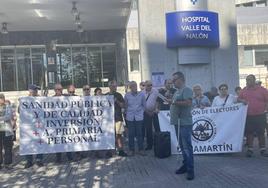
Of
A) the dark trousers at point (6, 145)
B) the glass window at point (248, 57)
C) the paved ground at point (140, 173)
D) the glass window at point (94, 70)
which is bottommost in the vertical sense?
the paved ground at point (140, 173)

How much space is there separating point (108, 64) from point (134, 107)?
1505 centimetres

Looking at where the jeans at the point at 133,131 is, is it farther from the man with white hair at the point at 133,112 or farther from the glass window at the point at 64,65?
the glass window at the point at 64,65

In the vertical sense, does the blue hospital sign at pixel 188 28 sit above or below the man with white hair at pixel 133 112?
above

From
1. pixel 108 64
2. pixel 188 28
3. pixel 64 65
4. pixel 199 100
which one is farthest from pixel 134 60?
pixel 199 100

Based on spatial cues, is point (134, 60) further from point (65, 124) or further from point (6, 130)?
point (6, 130)

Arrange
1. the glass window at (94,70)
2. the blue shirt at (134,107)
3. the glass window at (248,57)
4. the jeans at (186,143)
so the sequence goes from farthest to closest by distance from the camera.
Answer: the glass window at (248,57) → the glass window at (94,70) → the blue shirt at (134,107) → the jeans at (186,143)

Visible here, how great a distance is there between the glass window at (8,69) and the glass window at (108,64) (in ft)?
15.7

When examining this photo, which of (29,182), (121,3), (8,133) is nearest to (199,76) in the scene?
(121,3)

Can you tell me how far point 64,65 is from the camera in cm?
2722

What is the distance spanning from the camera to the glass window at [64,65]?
2686 cm

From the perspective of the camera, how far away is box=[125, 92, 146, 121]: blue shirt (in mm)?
12656

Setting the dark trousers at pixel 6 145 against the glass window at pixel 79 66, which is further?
the glass window at pixel 79 66

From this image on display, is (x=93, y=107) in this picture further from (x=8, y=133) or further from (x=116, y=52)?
(x=116, y=52)

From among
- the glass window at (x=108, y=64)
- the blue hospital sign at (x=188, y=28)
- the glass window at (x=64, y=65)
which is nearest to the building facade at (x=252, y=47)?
the glass window at (x=108, y=64)
